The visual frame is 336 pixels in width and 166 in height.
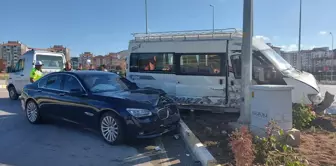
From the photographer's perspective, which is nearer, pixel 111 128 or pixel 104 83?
pixel 111 128

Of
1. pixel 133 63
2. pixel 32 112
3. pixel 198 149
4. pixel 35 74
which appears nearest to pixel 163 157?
pixel 198 149

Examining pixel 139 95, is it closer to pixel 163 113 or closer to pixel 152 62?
pixel 163 113

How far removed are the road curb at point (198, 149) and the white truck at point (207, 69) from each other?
2301 millimetres

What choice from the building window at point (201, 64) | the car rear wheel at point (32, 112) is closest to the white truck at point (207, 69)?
the building window at point (201, 64)

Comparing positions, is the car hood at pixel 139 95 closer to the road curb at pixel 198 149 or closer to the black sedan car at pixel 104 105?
the black sedan car at pixel 104 105

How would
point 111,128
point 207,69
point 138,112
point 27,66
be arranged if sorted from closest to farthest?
point 138,112 < point 111,128 < point 207,69 < point 27,66

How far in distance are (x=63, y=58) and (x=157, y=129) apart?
9601 millimetres

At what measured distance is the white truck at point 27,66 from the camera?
12500 millimetres

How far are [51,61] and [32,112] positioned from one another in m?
5.79

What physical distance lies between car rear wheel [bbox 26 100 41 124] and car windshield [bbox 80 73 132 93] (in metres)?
2.02

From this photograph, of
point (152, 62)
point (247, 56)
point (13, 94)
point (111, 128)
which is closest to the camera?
point (111, 128)

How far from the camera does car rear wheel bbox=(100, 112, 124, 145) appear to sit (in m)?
5.81

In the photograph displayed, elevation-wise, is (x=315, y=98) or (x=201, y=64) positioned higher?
(x=201, y=64)

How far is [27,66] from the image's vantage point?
12.5 m
